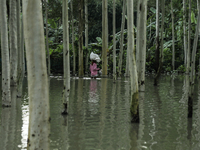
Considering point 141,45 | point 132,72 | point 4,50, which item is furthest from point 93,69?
point 132,72

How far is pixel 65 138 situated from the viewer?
644 centimetres

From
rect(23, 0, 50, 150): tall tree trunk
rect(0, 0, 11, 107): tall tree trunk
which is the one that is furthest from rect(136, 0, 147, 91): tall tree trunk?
rect(23, 0, 50, 150): tall tree trunk

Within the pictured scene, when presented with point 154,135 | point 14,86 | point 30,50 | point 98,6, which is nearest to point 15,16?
point 14,86

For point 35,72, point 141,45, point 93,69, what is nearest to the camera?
point 35,72

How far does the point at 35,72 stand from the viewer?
4246 mm

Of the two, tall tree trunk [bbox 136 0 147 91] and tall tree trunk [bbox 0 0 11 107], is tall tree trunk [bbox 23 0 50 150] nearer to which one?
tall tree trunk [bbox 0 0 11 107]

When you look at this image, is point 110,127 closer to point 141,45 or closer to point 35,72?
point 35,72

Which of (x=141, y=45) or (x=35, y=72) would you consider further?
(x=141, y=45)

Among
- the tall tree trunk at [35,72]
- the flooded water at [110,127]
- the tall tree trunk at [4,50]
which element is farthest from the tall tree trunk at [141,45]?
the tall tree trunk at [35,72]

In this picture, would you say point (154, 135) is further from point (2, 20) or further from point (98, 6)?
point (98, 6)

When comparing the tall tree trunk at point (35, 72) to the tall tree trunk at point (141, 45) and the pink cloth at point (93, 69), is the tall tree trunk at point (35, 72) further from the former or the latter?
the pink cloth at point (93, 69)

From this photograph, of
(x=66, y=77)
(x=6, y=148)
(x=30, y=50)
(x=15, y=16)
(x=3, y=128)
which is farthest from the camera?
(x=15, y=16)

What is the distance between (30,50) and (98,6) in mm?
36435

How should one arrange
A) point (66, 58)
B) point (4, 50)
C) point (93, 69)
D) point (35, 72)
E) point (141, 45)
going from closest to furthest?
point (35, 72) < point (66, 58) < point (4, 50) < point (141, 45) < point (93, 69)
